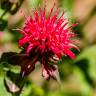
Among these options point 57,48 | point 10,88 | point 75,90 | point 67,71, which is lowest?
point 75,90

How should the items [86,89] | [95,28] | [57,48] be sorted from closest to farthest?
[57,48]
[86,89]
[95,28]

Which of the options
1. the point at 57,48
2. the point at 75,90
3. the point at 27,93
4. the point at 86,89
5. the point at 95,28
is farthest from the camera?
the point at 95,28

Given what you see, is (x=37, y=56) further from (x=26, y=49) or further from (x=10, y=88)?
(x=10, y=88)

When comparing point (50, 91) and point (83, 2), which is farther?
point (83, 2)

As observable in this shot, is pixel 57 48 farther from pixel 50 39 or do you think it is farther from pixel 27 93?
pixel 27 93

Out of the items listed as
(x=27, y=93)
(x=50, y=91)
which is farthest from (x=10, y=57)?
(x=50, y=91)

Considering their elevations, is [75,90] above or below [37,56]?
below

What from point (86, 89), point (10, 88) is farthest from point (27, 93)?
point (86, 89)
